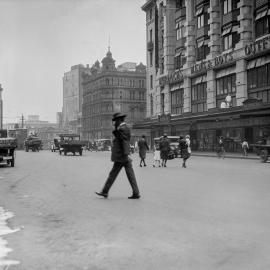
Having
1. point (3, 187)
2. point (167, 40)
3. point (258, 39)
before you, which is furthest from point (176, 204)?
point (167, 40)

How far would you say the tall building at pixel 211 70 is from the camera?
39519 mm

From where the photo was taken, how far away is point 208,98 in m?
47.5

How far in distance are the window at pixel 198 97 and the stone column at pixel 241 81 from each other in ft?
24.7

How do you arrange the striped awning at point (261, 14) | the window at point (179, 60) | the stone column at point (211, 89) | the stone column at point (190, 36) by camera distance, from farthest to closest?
the window at point (179, 60), the stone column at point (190, 36), the stone column at point (211, 89), the striped awning at point (261, 14)

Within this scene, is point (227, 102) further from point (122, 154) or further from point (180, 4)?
point (122, 154)

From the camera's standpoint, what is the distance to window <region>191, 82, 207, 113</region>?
49469mm

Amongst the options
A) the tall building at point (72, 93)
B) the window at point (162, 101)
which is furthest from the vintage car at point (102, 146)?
the tall building at point (72, 93)

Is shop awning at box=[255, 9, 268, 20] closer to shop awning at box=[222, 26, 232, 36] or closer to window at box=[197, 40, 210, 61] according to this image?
shop awning at box=[222, 26, 232, 36]

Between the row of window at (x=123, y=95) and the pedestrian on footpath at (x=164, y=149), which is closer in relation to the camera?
the pedestrian on footpath at (x=164, y=149)

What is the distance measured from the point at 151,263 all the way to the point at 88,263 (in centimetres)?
68

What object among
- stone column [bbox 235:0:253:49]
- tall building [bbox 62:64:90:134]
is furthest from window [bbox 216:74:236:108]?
tall building [bbox 62:64:90:134]

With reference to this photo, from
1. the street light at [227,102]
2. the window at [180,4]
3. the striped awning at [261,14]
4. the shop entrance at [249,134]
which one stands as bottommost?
the shop entrance at [249,134]

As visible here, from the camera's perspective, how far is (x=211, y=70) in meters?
46.8

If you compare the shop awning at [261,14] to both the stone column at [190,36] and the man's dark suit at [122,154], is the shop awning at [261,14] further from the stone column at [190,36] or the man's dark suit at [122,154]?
the man's dark suit at [122,154]
